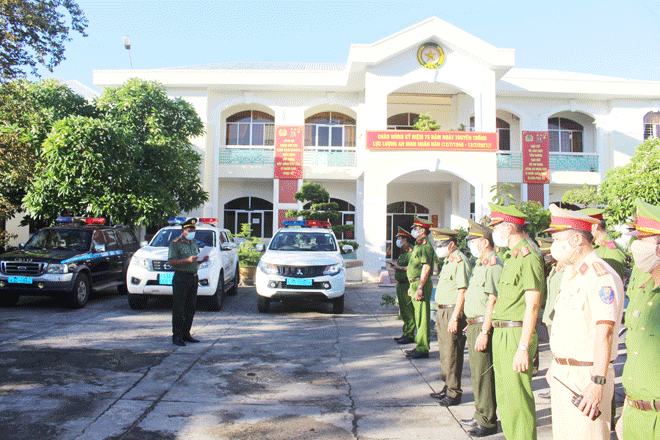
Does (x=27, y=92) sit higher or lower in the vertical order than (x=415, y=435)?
higher

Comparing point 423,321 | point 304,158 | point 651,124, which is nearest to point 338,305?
point 423,321

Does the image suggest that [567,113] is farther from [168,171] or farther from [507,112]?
[168,171]

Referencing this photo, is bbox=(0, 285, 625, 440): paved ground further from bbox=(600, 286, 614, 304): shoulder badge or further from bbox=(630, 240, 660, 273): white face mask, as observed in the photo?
bbox=(630, 240, 660, 273): white face mask

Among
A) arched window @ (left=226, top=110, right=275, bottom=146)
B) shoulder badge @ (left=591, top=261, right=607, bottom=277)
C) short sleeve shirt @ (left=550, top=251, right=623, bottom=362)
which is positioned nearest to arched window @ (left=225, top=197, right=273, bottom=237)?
arched window @ (left=226, top=110, right=275, bottom=146)

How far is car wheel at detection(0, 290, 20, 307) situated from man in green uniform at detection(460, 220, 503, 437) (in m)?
9.11

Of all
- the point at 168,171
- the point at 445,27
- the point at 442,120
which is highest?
the point at 445,27

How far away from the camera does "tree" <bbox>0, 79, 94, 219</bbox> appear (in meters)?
11.4

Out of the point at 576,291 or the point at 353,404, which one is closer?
the point at 576,291

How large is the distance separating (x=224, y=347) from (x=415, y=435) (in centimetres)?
362

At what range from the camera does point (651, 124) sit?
66.1ft

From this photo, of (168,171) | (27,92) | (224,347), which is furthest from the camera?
(168,171)

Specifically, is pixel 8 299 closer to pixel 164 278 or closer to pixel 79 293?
pixel 79 293

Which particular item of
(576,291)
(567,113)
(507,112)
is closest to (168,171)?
(576,291)

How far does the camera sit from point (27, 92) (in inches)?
508
